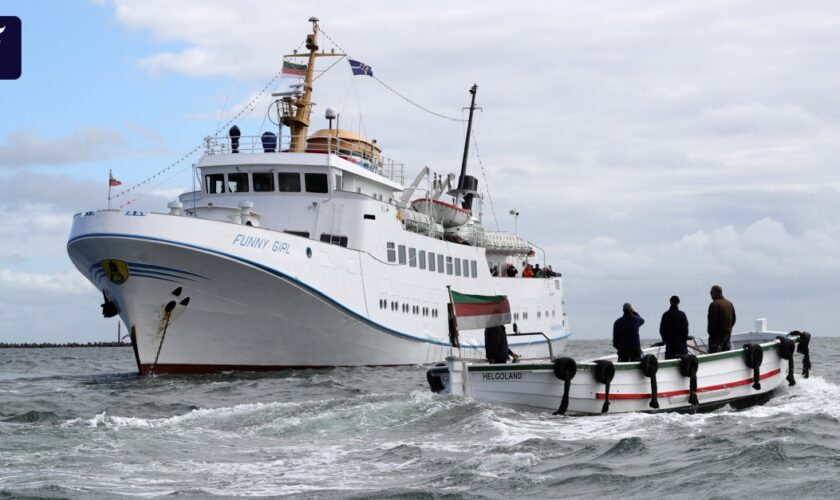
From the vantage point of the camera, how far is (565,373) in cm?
1611

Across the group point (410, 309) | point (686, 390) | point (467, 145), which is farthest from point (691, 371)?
point (467, 145)

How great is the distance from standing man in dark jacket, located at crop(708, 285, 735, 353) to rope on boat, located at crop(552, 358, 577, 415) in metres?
4.30

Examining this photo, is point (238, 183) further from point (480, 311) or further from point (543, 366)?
point (543, 366)

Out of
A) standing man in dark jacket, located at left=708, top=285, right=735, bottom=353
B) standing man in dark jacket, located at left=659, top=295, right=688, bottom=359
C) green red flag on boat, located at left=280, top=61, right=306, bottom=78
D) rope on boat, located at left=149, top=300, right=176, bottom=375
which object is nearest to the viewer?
standing man in dark jacket, located at left=659, top=295, right=688, bottom=359

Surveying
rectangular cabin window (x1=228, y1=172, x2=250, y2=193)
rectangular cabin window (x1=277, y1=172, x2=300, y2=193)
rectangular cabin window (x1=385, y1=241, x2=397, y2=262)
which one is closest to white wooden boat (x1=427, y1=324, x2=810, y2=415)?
rectangular cabin window (x1=277, y1=172, x2=300, y2=193)

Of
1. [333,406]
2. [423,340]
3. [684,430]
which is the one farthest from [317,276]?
[684,430]

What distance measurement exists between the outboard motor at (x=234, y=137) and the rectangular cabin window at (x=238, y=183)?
2.58ft

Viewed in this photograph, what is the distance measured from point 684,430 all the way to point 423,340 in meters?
18.8

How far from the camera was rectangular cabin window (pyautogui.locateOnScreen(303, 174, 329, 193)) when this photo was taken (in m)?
31.0

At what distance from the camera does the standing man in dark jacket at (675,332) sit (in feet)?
59.2

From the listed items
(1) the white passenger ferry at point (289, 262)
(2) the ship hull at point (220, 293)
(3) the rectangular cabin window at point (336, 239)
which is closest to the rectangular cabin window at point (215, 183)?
(1) the white passenger ferry at point (289, 262)

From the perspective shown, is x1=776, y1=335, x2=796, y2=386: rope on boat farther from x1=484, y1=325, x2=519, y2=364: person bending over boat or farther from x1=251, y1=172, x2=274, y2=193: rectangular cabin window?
x1=251, y1=172, x2=274, y2=193: rectangular cabin window

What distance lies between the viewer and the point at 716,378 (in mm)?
17984

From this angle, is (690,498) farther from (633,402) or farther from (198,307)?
(198,307)
